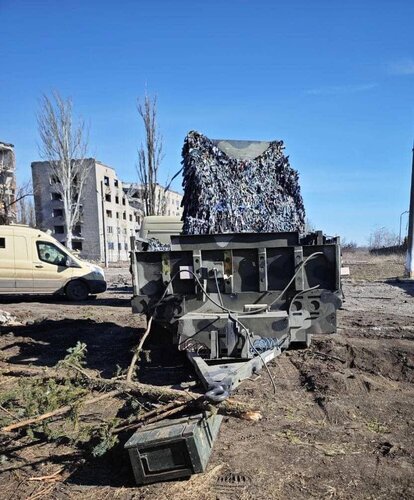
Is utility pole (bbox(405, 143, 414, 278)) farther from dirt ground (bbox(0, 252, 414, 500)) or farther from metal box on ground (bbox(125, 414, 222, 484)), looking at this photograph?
metal box on ground (bbox(125, 414, 222, 484))

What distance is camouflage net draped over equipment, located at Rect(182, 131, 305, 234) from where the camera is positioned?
7.88 meters

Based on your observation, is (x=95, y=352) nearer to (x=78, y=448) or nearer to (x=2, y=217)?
(x=78, y=448)

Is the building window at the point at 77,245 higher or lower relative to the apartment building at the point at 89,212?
lower

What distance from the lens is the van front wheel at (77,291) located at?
15320 millimetres

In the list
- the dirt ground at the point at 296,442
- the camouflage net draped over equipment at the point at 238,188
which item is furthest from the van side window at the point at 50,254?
the camouflage net draped over equipment at the point at 238,188

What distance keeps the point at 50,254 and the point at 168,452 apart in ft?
42.4

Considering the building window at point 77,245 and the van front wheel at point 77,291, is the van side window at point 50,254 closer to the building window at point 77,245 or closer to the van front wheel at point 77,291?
the van front wheel at point 77,291

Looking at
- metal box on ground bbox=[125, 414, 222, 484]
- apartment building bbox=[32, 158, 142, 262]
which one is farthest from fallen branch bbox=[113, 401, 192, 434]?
apartment building bbox=[32, 158, 142, 262]

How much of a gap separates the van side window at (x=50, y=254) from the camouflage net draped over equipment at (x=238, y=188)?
8.34 m

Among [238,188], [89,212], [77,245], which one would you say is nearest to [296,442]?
[238,188]

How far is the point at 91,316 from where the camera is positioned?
11.7 metres

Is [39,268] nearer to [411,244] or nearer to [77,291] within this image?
[77,291]

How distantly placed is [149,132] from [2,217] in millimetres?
11061

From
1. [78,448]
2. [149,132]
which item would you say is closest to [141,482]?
[78,448]
